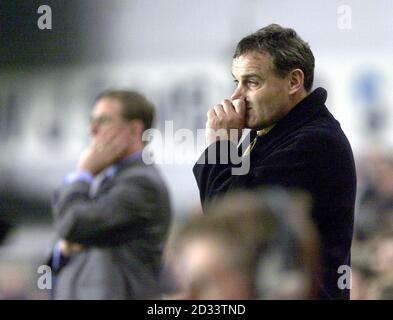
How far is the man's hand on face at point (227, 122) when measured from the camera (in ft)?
6.72

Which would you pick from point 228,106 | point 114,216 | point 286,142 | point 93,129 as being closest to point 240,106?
point 228,106

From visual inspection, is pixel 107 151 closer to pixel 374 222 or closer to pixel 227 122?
pixel 227 122

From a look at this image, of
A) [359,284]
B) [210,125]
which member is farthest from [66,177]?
[359,284]

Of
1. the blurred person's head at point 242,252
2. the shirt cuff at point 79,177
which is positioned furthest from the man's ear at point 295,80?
the blurred person's head at point 242,252

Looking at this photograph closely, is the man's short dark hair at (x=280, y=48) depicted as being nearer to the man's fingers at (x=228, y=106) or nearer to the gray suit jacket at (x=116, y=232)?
the man's fingers at (x=228, y=106)

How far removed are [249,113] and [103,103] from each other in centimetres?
63

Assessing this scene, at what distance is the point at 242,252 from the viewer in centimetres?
113

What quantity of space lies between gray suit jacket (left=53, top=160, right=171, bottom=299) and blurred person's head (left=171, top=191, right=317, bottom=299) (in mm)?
1183

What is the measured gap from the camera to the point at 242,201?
3.85 ft

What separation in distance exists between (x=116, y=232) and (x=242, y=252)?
127 cm

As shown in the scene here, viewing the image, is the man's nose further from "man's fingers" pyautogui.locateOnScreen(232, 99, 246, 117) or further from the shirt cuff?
"man's fingers" pyautogui.locateOnScreen(232, 99, 246, 117)

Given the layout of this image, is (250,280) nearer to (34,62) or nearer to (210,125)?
(210,125)

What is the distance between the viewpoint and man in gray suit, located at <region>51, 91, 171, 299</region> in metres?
2.34

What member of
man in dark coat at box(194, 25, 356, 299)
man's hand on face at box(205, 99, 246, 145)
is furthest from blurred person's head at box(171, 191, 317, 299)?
man's hand on face at box(205, 99, 246, 145)
